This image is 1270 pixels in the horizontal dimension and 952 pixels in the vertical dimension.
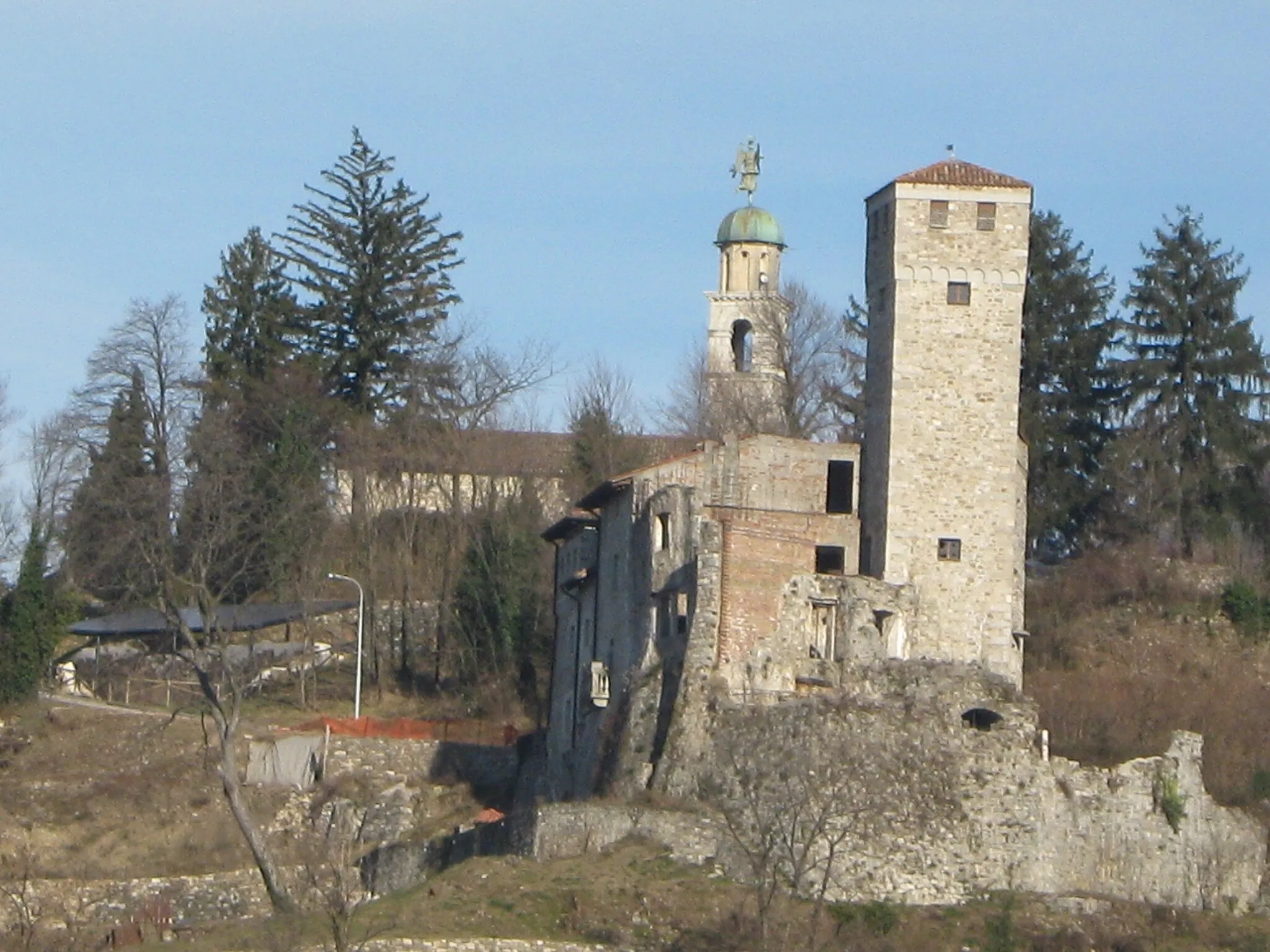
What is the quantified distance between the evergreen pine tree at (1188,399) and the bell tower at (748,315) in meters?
14.9

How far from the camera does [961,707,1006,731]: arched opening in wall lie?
2090 inches

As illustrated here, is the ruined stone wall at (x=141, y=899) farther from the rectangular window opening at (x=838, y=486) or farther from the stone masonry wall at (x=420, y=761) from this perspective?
the rectangular window opening at (x=838, y=486)

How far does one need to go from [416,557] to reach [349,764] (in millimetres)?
14394

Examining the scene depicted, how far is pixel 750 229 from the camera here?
341 feet

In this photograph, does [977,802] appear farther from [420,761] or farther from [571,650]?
[420,761]

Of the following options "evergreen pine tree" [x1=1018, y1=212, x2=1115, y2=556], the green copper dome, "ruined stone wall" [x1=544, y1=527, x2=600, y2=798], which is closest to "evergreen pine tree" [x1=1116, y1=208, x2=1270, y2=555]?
"evergreen pine tree" [x1=1018, y1=212, x2=1115, y2=556]

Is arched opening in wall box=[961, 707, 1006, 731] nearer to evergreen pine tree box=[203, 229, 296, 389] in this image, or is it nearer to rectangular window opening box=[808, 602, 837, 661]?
rectangular window opening box=[808, 602, 837, 661]

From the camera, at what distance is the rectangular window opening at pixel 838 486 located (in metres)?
58.2

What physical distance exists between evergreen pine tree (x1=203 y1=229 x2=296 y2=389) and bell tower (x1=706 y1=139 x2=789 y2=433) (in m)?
13.6

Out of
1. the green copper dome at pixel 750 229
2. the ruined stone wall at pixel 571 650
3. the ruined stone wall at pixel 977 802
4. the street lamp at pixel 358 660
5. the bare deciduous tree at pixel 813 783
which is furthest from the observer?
the green copper dome at pixel 750 229

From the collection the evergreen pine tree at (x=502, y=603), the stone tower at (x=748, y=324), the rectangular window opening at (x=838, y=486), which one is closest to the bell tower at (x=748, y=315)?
the stone tower at (x=748, y=324)

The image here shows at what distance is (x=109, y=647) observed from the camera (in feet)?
247

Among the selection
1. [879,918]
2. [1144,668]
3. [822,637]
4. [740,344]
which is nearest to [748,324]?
[740,344]

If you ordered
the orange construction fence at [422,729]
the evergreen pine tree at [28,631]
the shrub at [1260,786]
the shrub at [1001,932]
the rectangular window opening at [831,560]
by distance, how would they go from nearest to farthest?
the shrub at [1001,932]
the shrub at [1260,786]
the rectangular window opening at [831,560]
the orange construction fence at [422,729]
the evergreen pine tree at [28,631]
